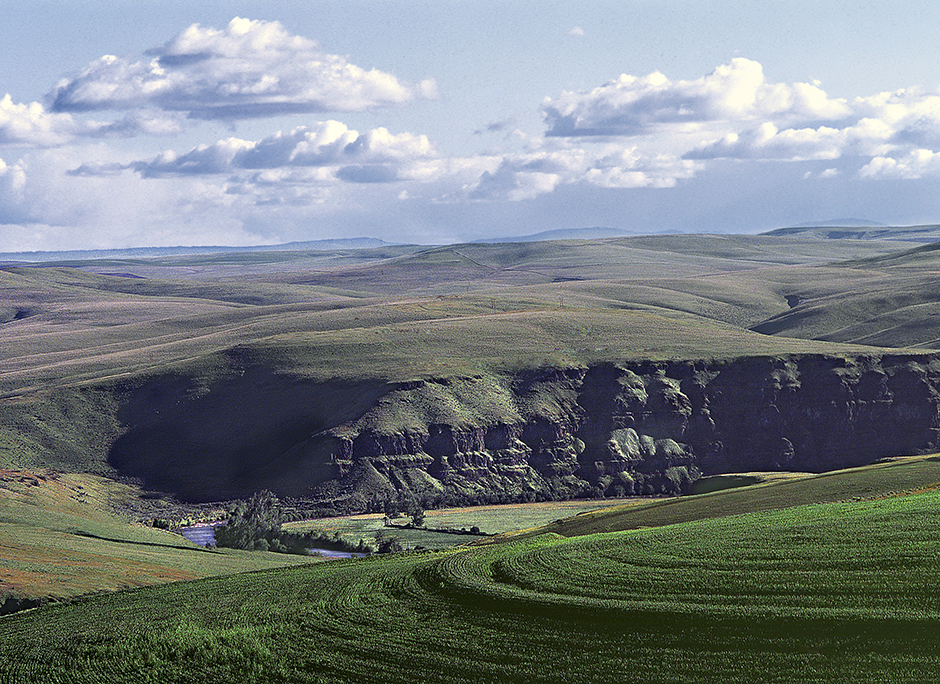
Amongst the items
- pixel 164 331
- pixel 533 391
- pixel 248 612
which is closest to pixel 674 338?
pixel 533 391

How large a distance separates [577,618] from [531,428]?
3053 inches

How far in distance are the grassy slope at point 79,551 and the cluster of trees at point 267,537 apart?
A: 10.5 ft

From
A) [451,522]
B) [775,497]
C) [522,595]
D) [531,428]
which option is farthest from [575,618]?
[531,428]

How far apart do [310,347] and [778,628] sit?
345 feet

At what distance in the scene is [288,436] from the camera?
107438mm

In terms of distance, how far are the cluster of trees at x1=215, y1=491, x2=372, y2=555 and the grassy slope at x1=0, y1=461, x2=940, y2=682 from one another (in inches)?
1174

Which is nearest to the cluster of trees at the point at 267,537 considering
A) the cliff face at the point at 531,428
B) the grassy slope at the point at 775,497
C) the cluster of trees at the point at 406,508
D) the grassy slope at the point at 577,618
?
the cluster of trees at the point at 406,508

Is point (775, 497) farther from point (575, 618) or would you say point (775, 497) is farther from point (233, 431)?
point (233, 431)

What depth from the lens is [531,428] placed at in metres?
110

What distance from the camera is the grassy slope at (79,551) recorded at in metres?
53.4

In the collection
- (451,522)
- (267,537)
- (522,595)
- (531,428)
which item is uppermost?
(522,595)

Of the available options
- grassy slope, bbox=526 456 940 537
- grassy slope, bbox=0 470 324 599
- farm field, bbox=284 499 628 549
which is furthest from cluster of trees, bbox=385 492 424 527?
grassy slope, bbox=526 456 940 537

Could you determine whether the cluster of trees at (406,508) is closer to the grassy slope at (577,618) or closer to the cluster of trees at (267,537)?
the cluster of trees at (267,537)

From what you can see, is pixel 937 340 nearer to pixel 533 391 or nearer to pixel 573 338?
pixel 573 338
